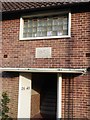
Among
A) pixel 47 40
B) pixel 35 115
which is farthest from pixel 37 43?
pixel 35 115

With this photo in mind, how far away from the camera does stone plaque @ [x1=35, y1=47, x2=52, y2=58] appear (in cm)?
1081

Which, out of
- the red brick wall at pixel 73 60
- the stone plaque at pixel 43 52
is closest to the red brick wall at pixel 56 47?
the red brick wall at pixel 73 60

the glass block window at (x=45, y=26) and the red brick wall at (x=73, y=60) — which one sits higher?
the glass block window at (x=45, y=26)

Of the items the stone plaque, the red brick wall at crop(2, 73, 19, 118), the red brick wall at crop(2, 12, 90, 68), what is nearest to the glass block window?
the red brick wall at crop(2, 12, 90, 68)

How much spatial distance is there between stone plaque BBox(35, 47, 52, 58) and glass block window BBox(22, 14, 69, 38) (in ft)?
1.72

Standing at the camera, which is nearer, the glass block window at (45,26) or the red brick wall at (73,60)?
the red brick wall at (73,60)

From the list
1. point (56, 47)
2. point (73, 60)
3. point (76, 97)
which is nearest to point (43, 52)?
point (56, 47)

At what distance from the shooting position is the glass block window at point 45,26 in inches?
425

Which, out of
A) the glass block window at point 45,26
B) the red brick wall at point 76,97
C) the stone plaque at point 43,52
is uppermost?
the glass block window at point 45,26

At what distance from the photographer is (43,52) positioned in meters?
10.9

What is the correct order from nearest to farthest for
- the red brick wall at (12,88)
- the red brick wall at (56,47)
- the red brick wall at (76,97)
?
the red brick wall at (76,97) < the red brick wall at (56,47) < the red brick wall at (12,88)

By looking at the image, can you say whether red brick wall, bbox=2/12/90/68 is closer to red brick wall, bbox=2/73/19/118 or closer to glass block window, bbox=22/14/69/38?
glass block window, bbox=22/14/69/38

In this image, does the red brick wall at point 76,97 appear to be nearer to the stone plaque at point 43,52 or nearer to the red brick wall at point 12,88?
the stone plaque at point 43,52

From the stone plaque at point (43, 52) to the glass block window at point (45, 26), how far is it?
525 millimetres
